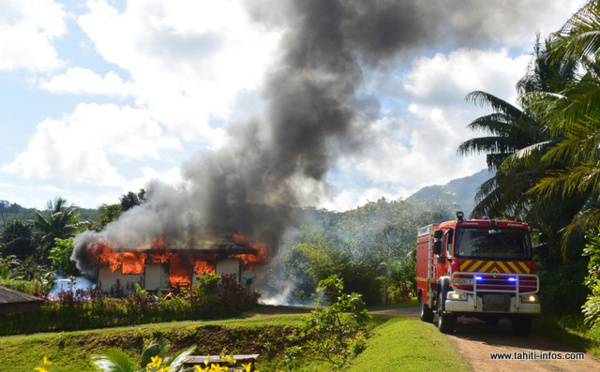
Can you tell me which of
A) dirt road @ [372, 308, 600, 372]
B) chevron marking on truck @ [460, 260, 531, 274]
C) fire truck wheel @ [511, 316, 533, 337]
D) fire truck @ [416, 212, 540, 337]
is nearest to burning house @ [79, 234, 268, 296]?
dirt road @ [372, 308, 600, 372]

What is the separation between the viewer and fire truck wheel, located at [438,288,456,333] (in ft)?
43.2

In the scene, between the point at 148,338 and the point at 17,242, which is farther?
the point at 17,242

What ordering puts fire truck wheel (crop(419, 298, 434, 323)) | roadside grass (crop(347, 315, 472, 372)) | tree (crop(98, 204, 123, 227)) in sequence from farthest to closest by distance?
tree (crop(98, 204, 123, 227)) < fire truck wheel (crop(419, 298, 434, 323)) < roadside grass (crop(347, 315, 472, 372))

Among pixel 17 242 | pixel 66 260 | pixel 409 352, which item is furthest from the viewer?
pixel 17 242

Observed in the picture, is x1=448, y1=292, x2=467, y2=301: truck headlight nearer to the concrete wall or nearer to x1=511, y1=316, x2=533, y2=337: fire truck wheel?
x1=511, y1=316, x2=533, y2=337: fire truck wheel

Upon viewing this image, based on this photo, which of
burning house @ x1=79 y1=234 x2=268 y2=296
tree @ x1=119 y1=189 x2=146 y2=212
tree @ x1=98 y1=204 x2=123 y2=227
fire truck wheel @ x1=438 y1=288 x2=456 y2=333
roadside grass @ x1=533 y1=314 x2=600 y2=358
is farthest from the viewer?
tree @ x1=119 y1=189 x2=146 y2=212

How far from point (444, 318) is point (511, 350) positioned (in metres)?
2.27

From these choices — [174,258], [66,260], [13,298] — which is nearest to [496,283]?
[13,298]

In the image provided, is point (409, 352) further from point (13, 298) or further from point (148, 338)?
point (13, 298)

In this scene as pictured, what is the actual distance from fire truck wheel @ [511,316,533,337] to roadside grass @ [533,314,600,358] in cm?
91

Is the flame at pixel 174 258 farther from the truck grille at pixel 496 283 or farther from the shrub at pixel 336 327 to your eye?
the truck grille at pixel 496 283

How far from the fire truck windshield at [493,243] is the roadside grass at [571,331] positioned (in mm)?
2369

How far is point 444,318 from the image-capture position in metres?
13.5

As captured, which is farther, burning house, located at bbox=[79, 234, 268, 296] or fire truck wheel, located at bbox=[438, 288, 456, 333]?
burning house, located at bbox=[79, 234, 268, 296]
